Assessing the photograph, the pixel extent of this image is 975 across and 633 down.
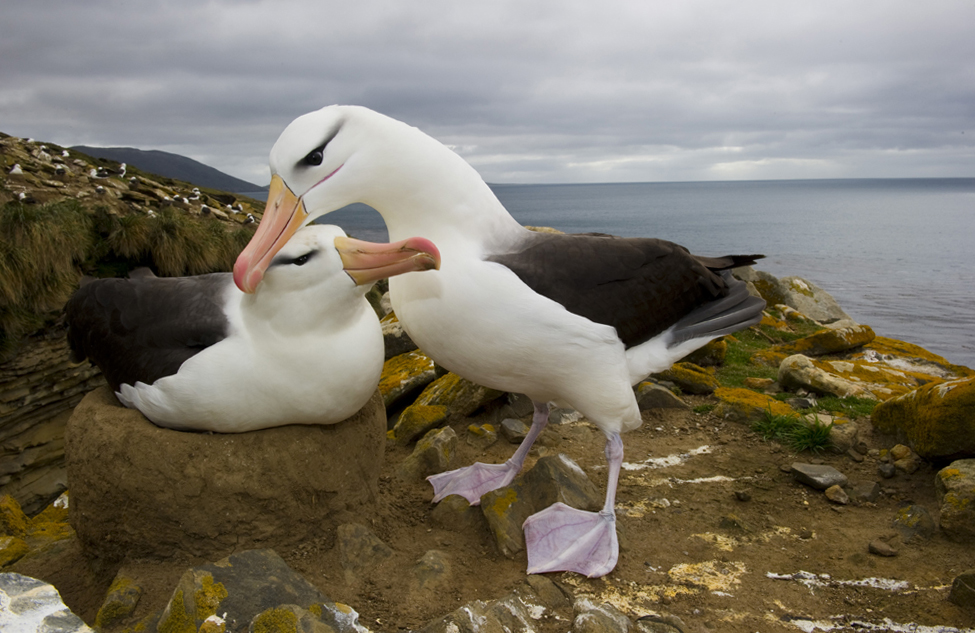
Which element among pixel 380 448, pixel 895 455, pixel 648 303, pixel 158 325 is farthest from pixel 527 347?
pixel 895 455

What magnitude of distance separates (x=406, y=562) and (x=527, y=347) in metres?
1.33

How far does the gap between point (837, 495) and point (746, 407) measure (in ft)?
4.45

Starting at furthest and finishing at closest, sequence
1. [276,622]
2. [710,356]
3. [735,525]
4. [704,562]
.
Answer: [710,356] → [735,525] → [704,562] → [276,622]

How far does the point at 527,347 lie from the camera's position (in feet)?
11.5

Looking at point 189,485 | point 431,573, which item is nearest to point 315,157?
point 189,485

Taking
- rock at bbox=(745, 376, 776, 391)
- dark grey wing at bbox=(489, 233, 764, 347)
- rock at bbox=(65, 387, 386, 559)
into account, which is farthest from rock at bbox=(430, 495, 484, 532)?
rock at bbox=(745, 376, 776, 391)

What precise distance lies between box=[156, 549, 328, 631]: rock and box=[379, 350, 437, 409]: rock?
3.07 metres

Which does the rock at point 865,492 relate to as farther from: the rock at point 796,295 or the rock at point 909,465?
the rock at point 796,295

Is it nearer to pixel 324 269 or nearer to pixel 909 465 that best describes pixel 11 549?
pixel 324 269

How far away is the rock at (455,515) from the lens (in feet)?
13.3

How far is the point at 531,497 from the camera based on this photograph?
13.6ft

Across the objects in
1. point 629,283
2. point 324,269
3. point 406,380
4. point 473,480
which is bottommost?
point 473,480

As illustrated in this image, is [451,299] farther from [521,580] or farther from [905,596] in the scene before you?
[905,596]

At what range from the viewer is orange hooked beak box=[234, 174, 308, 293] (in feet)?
9.52
